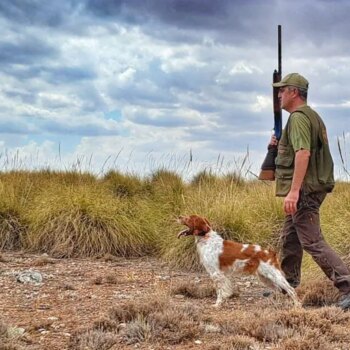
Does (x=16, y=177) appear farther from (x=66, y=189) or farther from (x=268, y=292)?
(x=268, y=292)

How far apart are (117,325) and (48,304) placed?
1.57 meters

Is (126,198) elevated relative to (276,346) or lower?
elevated

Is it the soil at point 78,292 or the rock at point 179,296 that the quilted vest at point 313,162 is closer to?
the soil at point 78,292

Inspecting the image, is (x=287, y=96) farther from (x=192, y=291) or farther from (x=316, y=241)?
(x=192, y=291)

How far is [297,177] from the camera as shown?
6984mm

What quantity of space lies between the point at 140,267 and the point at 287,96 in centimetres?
413

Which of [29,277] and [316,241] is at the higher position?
[316,241]

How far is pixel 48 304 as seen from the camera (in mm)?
7410

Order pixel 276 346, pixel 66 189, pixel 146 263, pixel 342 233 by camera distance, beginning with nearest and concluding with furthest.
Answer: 1. pixel 276 346
2. pixel 342 233
3. pixel 146 263
4. pixel 66 189

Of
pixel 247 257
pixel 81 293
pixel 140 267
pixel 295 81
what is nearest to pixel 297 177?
pixel 295 81

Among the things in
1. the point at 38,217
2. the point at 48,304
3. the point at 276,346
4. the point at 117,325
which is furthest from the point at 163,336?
the point at 38,217

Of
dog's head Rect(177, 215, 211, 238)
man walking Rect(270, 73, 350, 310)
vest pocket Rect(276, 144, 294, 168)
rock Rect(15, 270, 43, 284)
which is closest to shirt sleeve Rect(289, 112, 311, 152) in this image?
man walking Rect(270, 73, 350, 310)

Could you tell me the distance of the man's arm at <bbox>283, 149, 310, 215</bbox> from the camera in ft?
22.9

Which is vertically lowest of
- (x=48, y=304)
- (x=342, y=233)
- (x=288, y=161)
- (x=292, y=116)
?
(x=48, y=304)
